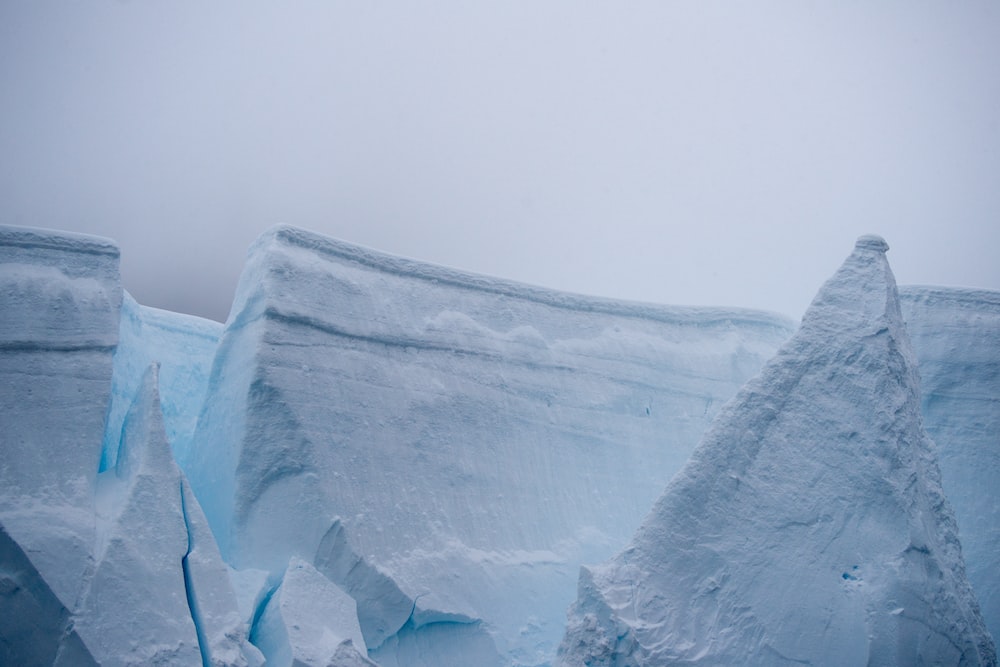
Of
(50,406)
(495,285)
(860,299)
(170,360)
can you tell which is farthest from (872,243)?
(170,360)

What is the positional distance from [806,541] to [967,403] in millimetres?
2815

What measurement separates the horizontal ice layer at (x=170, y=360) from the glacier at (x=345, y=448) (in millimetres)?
24

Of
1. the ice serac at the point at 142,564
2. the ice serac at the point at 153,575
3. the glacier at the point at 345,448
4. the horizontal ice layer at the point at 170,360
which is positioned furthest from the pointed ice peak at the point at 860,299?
the horizontal ice layer at the point at 170,360

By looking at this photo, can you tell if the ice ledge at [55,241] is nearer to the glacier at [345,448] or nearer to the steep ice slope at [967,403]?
the glacier at [345,448]

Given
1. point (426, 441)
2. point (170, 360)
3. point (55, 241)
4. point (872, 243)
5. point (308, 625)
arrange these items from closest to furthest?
point (308, 625), point (55, 241), point (872, 243), point (426, 441), point (170, 360)

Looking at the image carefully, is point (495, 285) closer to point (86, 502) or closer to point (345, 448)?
point (345, 448)

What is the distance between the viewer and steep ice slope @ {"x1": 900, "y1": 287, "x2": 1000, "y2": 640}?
5895 millimetres

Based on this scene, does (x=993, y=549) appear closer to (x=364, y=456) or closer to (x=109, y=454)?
(x=364, y=456)

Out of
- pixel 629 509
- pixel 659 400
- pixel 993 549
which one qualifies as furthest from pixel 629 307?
pixel 993 549

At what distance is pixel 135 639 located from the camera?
383 centimetres

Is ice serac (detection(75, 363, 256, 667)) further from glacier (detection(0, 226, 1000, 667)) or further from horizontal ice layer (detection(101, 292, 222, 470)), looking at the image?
horizontal ice layer (detection(101, 292, 222, 470))

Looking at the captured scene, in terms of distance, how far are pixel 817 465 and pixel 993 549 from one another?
2.29 m

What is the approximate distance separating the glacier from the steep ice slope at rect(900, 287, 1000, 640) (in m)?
0.02

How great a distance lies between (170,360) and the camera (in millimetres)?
6609
